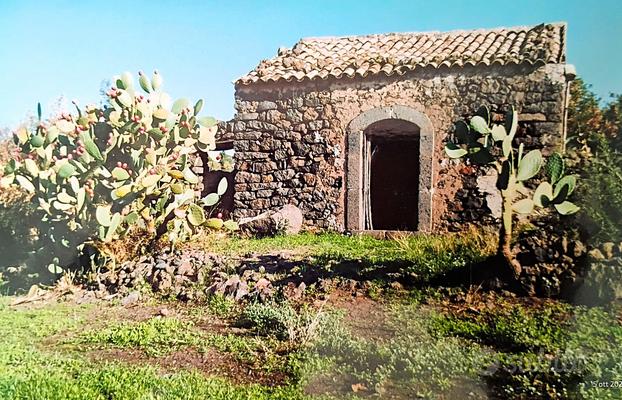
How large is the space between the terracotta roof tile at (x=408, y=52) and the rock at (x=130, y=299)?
4.51 feet

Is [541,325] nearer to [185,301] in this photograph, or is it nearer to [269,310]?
[269,310]

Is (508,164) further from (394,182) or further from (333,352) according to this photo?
(333,352)

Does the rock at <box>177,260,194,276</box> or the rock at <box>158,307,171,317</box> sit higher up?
the rock at <box>177,260,194,276</box>

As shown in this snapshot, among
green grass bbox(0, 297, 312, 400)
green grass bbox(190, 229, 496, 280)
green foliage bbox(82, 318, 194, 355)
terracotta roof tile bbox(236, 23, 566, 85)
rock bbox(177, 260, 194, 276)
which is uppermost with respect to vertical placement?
terracotta roof tile bbox(236, 23, 566, 85)

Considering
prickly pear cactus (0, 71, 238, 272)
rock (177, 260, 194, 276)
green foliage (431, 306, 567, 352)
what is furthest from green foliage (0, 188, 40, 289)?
green foliage (431, 306, 567, 352)

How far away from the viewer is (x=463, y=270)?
2.41m

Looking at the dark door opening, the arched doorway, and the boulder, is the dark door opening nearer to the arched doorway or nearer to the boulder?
the arched doorway

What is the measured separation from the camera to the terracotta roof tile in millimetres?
1869

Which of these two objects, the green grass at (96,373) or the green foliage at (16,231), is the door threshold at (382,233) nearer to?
the green grass at (96,373)

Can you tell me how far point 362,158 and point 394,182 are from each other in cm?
58

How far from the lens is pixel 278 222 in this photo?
2.86m


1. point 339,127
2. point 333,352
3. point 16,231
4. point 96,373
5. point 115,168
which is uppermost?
point 339,127

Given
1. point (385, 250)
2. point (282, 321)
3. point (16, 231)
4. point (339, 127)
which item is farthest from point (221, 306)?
point (16, 231)

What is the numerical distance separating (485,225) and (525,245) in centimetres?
A: 25
